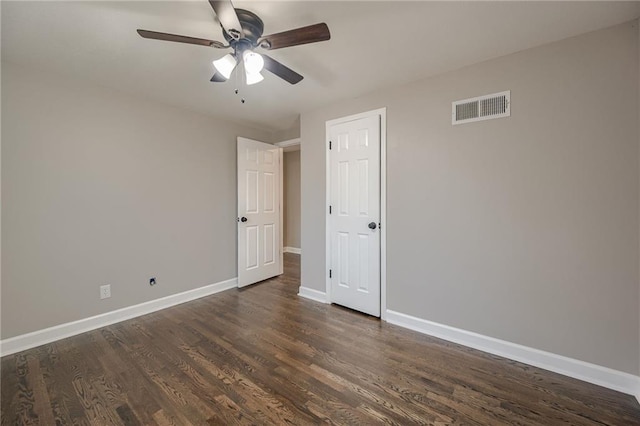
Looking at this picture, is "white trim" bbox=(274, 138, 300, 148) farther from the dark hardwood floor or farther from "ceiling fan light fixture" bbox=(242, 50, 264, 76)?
the dark hardwood floor

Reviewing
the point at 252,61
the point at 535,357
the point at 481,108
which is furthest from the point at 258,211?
the point at 535,357

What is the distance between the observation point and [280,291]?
360cm

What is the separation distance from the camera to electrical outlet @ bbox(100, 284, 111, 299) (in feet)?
8.60

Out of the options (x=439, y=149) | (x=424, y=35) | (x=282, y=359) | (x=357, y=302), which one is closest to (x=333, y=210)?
(x=357, y=302)

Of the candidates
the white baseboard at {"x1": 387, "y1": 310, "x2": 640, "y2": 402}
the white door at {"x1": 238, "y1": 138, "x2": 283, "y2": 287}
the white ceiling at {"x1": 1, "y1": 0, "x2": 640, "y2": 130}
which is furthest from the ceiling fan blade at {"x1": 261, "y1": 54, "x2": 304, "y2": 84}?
the white baseboard at {"x1": 387, "y1": 310, "x2": 640, "y2": 402}

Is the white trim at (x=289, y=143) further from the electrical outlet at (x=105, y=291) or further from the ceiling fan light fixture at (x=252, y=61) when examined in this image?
the electrical outlet at (x=105, y=291)

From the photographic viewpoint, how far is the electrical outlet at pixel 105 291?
8.60ft

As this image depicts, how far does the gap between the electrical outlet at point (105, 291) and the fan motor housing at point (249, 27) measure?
2.61 m

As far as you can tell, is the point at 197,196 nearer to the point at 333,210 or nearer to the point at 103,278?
the point at 103,278

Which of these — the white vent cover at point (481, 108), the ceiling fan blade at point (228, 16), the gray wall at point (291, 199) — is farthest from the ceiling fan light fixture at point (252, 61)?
the gray wall at point (291, 199)

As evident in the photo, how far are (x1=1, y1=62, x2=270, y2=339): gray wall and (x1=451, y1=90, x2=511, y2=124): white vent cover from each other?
2909 mm

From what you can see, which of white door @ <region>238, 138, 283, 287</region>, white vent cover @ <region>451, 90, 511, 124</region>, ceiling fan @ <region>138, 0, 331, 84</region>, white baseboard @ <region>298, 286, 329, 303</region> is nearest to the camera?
ceiling fan @ <region>138, 0, 331, 84</region>

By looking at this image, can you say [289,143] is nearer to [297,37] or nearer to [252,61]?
[252,61]

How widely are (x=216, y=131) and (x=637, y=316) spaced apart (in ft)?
14.2
